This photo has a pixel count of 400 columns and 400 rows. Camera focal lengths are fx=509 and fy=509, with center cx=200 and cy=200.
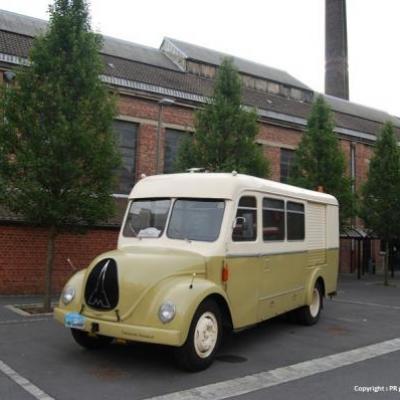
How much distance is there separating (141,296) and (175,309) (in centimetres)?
49

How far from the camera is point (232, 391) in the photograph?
5801 millimetres

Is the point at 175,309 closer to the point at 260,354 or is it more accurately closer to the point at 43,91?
the point at 260,354

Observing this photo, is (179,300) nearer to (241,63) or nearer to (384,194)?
(384,194)

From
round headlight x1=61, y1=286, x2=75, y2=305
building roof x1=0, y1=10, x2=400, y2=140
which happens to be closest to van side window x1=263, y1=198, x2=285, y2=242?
round headlight x1=61, y1=286, x2=75, y2=305

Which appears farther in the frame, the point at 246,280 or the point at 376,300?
the point at 376,300

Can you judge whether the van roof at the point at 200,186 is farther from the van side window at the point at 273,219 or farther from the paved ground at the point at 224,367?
the paved ground at the point at 224,367

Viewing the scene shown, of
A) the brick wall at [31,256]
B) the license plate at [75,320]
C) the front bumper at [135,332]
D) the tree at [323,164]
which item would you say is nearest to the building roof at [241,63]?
the tree at [323,164]

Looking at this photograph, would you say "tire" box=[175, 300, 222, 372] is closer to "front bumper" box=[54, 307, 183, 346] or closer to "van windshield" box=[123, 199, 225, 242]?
"front bumper" box=[54, 307, 183, 346]

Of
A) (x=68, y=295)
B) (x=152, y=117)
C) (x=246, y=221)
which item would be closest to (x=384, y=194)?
(x=152, y=117)

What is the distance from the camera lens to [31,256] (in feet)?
48.2

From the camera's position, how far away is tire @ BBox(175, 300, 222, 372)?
634 cm

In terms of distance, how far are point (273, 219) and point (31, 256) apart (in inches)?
344

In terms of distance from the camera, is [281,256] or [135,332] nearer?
[135,332]

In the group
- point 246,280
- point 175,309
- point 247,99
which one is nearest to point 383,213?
point 247,99
